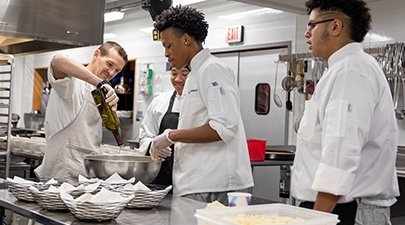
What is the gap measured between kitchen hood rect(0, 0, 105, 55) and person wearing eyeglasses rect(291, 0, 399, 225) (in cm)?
133

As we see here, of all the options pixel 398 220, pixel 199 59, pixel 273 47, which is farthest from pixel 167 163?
pixel 273 47

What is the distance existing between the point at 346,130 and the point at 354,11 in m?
0.45

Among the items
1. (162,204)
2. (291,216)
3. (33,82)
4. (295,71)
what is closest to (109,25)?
(33,82)

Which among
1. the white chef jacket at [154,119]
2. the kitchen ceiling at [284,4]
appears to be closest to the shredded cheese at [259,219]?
the white chef jacket at [154,119]

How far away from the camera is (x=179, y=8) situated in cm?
226

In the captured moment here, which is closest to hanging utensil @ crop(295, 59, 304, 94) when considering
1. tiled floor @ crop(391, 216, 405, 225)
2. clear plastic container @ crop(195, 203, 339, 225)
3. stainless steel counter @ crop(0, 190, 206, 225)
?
tiled floor @ crop(391, 216, 405, 225)

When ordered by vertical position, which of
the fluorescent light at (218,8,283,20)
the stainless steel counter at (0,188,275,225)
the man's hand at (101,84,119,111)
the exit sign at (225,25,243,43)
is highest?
the fluorescent light at (218,8,283,20)

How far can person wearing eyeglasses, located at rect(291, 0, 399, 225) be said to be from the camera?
5.30ft

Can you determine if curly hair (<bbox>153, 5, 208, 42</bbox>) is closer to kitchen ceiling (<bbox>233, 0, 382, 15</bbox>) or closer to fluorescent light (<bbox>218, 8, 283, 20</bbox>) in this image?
kitchen ceiling (<bbox>233, 0, 382, 15</bbox>)

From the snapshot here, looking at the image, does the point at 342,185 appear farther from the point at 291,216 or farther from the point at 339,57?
the point at 339,57

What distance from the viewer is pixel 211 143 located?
2.16m

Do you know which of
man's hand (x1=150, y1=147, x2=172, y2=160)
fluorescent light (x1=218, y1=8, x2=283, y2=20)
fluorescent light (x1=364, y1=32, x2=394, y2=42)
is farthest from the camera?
fluorescent light (x1=218, y1=8, x2=283, y2=20)

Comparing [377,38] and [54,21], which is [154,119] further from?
[377,38]

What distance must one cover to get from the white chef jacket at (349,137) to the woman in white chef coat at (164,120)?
71 centimetres
